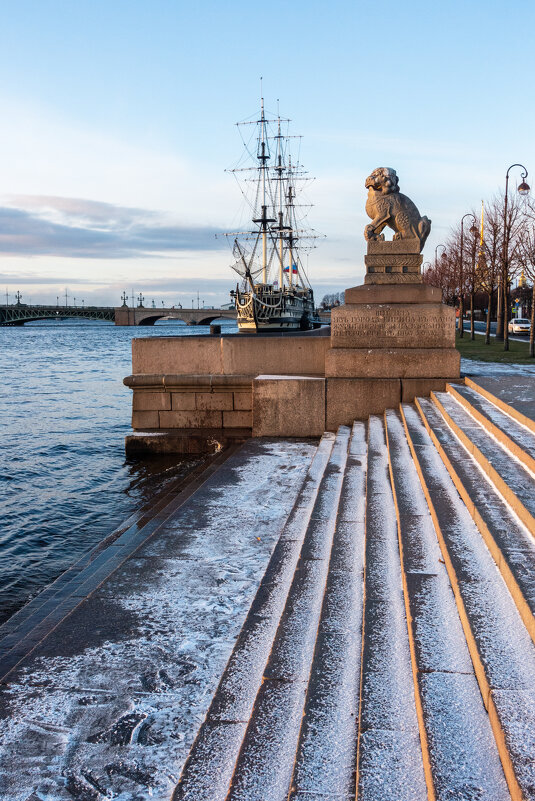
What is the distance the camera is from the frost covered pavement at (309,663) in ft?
9.21

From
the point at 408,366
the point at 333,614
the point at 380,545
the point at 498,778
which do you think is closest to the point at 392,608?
the point at 333,614

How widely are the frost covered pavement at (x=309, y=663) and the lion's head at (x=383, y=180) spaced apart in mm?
7206

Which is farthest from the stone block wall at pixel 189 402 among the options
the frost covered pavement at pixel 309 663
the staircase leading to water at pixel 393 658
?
the staircase leading to water at pixel 393 658

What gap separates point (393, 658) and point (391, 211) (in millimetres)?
10046

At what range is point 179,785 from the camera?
2846 millimetres

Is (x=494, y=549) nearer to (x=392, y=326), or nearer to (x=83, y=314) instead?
(x=392, y=326)

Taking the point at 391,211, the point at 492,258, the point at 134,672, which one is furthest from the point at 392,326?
the point at 492,258

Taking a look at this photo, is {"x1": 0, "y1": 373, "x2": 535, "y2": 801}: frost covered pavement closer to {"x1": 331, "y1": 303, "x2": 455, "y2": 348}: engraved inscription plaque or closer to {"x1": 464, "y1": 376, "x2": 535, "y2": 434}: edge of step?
{"x1": 464, "y1": 376, "x2": 535, "y2": 434}: edge of step

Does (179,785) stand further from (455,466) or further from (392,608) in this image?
(455,466)

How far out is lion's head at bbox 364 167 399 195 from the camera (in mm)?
12281

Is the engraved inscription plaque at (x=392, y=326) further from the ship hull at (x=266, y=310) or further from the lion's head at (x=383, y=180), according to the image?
the ship hull at (x=266, y=310)

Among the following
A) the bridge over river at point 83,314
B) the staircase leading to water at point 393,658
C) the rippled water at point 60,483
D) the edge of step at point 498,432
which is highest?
the bridge over river at point 83,314

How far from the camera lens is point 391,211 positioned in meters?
12.3

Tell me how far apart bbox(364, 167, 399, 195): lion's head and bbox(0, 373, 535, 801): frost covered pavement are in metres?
7.21
